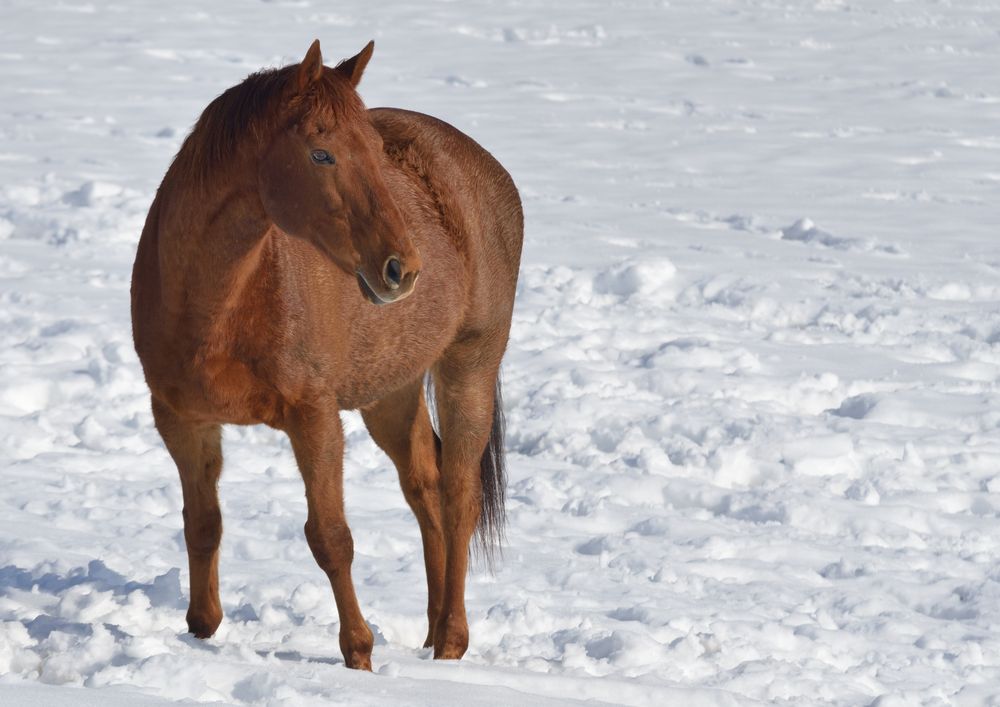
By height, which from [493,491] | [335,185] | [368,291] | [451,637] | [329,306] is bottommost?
[451,637]

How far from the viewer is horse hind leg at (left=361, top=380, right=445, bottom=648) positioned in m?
4.74

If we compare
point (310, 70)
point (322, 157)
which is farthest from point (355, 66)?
point (322, 157)

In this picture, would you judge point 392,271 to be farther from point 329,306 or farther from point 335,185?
point 329,306

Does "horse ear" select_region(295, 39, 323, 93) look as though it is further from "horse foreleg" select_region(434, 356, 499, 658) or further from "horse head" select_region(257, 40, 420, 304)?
"horse foreleg" select_region(434, 356, 499, 658)

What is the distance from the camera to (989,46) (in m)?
16.9

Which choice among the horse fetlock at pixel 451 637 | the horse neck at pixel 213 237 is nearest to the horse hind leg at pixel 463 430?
the horse fetlock at pixel 451 637

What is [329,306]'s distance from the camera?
3.84 m

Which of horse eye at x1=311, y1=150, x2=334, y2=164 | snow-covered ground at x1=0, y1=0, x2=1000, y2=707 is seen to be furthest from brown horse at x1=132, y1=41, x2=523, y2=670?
snow-covered ground at x1=0, y1=0, x2=1000, y2=707

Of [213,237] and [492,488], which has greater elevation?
[213,237]

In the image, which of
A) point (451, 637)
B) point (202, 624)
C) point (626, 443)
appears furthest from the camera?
point (626, 443)

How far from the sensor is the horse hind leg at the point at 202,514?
396 centimetres

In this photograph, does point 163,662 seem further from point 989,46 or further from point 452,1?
point 452,1

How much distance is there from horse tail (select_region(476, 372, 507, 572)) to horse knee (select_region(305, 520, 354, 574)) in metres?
0.96

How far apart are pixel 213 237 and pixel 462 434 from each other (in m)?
1.43
